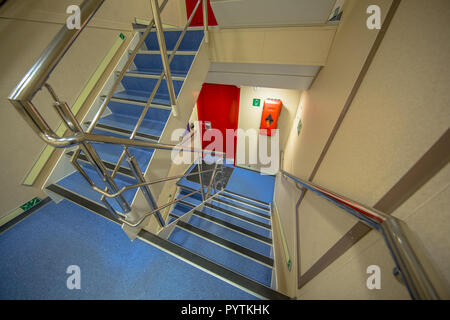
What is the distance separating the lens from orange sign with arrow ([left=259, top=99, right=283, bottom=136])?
338 cm

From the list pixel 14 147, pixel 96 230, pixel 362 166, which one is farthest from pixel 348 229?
pixel 14 147

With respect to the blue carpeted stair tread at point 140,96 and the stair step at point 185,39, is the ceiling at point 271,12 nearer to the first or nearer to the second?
the stair step at point 185,39

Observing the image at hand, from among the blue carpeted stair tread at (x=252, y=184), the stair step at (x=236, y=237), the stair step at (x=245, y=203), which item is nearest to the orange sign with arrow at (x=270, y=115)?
the blue carpeted stair tread at (x=252, y=184)

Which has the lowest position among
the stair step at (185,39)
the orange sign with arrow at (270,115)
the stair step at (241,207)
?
the stair step at (241,207)

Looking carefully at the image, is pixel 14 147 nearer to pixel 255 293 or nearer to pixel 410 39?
pixel 255 293

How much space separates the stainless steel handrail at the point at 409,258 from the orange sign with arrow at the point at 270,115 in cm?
321

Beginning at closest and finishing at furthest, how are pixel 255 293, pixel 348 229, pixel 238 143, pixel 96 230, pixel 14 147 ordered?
pixel 348 229 → pixel 255 293 → pixel 96 230 → pixel 14 147 → pixel 238 143

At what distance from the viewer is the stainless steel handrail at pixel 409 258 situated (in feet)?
1.12

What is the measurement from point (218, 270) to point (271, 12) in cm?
245

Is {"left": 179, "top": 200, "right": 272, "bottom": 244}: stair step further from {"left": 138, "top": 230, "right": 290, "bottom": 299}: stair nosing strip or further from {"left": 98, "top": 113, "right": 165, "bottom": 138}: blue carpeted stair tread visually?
{"left": 98, "top": 113, "right": 165, "bottom": 138}: blue carpeted stair tread

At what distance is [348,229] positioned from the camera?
724 millimetres

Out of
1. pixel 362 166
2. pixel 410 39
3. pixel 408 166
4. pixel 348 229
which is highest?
pixel 410 39

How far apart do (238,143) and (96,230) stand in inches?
139
